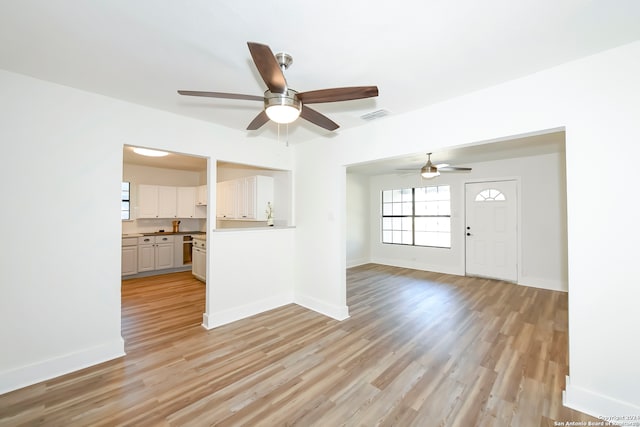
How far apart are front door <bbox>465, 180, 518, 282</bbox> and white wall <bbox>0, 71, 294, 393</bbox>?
6.36 meters

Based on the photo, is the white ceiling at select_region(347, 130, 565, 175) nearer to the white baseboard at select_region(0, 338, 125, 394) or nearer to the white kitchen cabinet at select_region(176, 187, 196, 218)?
the white baseboard at select_region(0, 338, 125, 394)

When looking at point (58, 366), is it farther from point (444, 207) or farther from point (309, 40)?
point (444, 207)

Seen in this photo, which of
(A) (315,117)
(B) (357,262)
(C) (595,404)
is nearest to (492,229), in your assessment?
(B) (357,262)

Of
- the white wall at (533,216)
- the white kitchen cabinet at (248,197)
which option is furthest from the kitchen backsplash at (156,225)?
the white wall at (533,216)

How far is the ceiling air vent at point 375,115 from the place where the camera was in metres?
2.96

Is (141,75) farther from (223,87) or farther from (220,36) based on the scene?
(220,36)

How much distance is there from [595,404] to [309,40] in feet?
10.8

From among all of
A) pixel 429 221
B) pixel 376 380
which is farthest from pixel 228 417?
pixel 429 221

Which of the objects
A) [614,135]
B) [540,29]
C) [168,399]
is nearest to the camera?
[540,29]

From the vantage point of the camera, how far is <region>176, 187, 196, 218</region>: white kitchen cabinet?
6.90 meters

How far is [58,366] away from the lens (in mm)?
2352

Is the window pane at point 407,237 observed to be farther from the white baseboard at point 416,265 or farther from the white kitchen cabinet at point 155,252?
the white kitchen cabinet at point 155,252

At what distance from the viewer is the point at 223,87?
2395 mm

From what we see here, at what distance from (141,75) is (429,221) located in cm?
647
